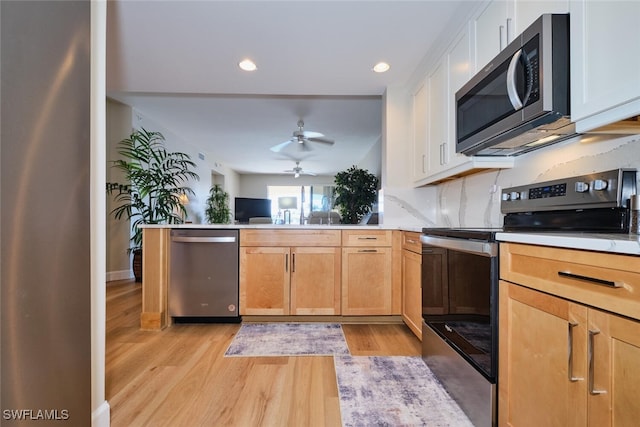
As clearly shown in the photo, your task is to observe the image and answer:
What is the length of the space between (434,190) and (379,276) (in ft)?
3.38

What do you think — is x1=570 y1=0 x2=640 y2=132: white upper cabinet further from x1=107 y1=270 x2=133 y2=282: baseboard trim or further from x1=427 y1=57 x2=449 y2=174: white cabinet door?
x1=107 y1=270 x2=133 y2=282: baseboard trim

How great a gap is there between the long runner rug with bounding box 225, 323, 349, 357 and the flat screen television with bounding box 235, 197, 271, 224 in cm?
379

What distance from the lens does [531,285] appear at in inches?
43.3

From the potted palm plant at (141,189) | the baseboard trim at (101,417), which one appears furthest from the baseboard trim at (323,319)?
the potted palm plant at (141,189)

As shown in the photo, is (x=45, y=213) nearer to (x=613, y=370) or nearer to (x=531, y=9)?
(x=613, y=370)

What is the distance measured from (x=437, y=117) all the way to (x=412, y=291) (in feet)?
4.49

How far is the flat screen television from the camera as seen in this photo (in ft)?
20.7

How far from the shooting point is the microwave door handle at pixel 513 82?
4.40ft

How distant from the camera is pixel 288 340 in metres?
2.39

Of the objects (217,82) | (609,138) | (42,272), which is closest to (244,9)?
(217,82)

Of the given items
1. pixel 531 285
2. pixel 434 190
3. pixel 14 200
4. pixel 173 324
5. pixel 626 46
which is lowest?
pixel 173 324

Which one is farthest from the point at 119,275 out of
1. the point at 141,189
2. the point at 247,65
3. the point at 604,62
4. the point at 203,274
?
the point at 604,62

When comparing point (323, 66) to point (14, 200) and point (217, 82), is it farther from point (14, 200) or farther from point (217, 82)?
point (14, 200)

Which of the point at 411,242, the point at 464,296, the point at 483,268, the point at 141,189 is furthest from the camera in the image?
the point at 141,189
